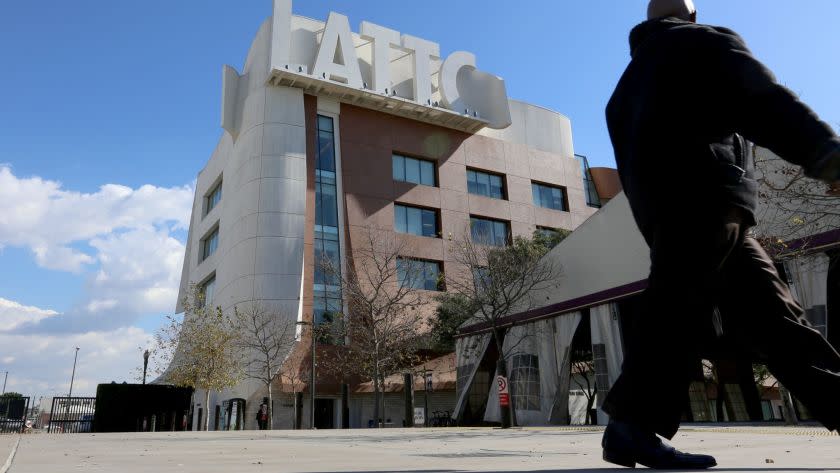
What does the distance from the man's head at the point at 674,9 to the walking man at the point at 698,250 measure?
25 cm

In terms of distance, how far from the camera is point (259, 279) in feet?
116

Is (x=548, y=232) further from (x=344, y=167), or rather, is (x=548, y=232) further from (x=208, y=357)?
(x=208, y=357)

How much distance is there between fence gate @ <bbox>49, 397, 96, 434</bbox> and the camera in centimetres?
2916

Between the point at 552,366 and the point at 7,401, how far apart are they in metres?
21.4

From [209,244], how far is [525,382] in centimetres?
3302

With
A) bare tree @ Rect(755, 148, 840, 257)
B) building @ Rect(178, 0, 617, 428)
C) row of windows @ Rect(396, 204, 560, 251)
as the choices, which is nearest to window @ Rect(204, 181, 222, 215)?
building @ Rect(178, 0, 617, 428)

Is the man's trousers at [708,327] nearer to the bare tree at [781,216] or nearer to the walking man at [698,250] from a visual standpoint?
the walking man at [698,250]

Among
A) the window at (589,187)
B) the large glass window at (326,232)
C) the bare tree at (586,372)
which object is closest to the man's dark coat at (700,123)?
the bare tree at (586,372)

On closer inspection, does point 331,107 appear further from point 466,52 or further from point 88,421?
point 88,421

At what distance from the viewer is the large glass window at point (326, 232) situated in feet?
118

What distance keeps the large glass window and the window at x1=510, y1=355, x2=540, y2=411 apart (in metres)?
14.1

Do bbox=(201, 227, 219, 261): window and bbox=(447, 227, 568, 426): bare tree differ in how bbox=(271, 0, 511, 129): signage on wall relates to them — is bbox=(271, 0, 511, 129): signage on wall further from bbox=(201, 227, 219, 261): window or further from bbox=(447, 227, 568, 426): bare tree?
bbox=(447, 227, 568, 426): bare tree

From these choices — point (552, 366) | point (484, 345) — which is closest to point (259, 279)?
point (484, 345)

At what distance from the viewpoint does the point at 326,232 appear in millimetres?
37375
